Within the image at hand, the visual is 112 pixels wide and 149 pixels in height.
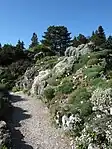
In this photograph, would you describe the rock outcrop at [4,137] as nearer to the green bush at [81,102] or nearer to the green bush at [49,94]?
the green bush at [81,102]

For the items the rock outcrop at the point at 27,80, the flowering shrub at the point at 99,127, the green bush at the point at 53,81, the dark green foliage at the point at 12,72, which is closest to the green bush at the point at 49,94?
the green bush at the point at 53,81

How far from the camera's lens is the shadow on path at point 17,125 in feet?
37.3

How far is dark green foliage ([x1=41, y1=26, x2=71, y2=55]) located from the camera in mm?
56619

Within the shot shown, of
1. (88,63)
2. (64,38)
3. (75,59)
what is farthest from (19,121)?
(64,38)

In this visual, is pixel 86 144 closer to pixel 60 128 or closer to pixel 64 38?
pixel 60 128

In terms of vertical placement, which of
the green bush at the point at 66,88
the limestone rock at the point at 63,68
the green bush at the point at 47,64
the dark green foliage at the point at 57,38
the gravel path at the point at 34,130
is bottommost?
the gravel path at the point at 34,130

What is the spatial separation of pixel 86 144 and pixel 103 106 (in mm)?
2782

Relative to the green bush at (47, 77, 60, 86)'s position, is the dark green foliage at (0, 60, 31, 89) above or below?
above

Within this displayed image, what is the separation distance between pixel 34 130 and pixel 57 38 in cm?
4510

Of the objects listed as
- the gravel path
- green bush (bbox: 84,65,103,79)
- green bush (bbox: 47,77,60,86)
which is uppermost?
green bush (bbox: 84,65,103,79)

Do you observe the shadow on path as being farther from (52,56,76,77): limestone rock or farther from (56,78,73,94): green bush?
(52,56,76,77): limestone rock

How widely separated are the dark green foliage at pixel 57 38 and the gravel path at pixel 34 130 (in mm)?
38543

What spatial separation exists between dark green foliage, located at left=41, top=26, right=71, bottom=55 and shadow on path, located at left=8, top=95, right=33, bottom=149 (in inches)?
1463

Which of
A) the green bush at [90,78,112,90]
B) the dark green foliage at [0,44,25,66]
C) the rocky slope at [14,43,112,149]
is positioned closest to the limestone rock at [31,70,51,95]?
the rocky slope at [14,43,112,149]
